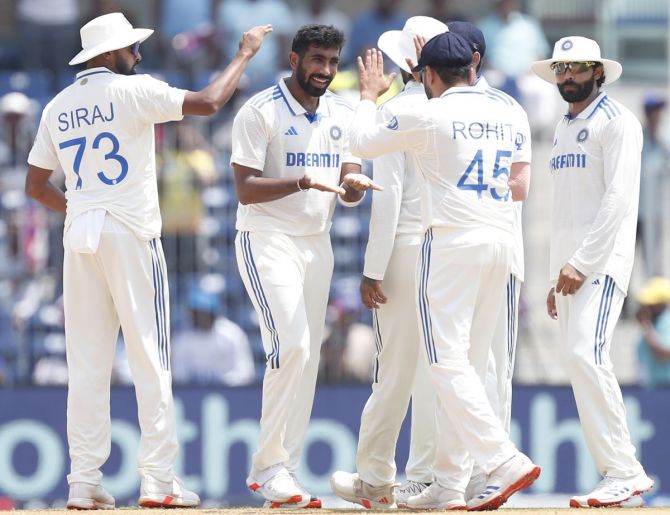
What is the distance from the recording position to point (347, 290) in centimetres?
1276

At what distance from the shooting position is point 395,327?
8.46 meters

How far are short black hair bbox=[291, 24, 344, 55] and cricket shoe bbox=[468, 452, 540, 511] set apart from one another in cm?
239

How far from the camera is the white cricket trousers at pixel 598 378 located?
8.18 m

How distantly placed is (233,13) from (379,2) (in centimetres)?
145

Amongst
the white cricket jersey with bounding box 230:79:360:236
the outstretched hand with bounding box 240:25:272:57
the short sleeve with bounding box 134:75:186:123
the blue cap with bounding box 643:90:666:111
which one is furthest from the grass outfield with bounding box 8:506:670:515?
the blue cap with bounding box 643:90:666:111

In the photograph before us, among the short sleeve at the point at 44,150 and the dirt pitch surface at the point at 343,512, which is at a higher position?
the short sleeve at the point at 44,150

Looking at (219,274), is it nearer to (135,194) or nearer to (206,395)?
(206,395)

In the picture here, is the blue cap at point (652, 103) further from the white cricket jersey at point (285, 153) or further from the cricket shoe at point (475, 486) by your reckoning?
the cricket shoe at point (475, 486)

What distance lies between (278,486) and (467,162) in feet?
6.39

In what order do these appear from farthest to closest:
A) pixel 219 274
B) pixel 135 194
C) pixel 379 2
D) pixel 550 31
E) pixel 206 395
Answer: pixel 550 31 → pixel 379 2 → pixel 219 274 → pixel 206 395 → pixel 135 194

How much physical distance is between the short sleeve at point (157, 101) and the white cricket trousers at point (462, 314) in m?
1.46

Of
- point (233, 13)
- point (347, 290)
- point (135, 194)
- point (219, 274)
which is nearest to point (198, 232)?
point (219, 274)

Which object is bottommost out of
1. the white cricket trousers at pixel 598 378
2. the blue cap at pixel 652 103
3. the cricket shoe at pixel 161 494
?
the cricket shoe at pixel 161 494

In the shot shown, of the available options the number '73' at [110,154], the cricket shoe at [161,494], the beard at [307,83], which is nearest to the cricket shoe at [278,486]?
the cricket shoe at [161,494]
